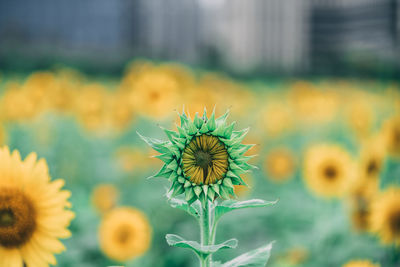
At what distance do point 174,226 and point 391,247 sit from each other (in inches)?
39.5

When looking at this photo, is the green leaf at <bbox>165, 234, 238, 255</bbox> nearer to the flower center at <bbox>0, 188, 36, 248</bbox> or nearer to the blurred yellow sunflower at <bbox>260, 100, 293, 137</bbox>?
the flower center at <bbox>0, 188, 36, 248</bbox>

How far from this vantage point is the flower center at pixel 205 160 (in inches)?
18.1

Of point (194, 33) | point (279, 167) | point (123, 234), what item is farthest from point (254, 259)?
point (194, 33)

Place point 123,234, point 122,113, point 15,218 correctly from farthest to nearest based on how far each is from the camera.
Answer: point 122,113 → point 123,234 → point 15,218

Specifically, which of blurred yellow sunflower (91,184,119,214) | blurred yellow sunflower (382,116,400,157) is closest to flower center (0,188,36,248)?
blurred yellow sunflower (91,184,119,214)

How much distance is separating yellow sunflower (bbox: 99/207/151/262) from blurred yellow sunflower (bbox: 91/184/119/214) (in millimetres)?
353

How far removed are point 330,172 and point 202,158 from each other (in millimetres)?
1643

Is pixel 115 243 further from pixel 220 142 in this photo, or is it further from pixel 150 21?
pixel 150 21

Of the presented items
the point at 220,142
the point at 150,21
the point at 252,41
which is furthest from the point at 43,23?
the point at 220,142

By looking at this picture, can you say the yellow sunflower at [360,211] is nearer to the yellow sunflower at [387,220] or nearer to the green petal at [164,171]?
the yellow sunflower at [387,220]

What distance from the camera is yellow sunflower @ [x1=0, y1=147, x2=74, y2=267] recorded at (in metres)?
0.63

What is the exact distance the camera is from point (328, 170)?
1.97 meters

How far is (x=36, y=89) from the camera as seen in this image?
2.41 meters

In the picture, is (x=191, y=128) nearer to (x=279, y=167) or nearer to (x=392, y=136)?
(x=392, y=136)
